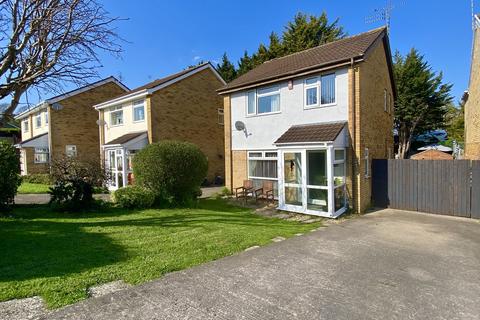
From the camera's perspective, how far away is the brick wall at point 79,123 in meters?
22.8

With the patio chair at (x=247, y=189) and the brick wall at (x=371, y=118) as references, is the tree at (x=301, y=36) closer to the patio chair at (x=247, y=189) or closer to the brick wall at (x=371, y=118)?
the brick wall at (x=371, y=118)

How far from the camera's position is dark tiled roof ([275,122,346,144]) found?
944 cm

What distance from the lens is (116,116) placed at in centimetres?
2062

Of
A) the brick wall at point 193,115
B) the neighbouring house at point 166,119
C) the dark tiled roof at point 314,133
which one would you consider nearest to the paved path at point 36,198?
the neighbouring house at point 166,119

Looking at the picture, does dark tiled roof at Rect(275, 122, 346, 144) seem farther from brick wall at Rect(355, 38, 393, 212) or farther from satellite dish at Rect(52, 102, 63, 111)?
satellite dish at Rect(52, 102, 63, 111)

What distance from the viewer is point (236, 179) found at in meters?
14.0

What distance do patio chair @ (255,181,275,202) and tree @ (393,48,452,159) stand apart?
21529mm

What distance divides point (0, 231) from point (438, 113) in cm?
3401

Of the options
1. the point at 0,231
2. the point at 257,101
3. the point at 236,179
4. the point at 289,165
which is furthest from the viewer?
the point at 236,179

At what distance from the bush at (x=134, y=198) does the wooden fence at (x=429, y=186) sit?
8534mm

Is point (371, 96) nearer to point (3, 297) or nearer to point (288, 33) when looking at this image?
point (3, 297)

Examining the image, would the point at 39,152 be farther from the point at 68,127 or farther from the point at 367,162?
the point at 367,162

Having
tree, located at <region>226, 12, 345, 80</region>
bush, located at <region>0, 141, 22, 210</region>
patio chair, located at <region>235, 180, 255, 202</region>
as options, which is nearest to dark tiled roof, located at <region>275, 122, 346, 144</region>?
patio chair, located at <region>235, 180, 255, 202</region>

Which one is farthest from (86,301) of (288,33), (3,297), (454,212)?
(288,33)
